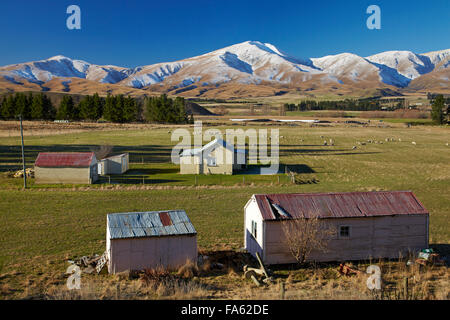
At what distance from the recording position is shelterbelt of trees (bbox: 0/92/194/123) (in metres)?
110

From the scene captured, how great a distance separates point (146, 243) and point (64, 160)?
2244 cm

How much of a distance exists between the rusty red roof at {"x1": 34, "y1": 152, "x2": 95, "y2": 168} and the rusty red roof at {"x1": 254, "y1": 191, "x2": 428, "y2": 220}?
71.1ft

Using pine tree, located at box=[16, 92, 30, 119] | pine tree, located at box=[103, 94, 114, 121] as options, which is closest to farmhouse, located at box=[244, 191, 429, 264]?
pine tree, located at box=[103, 94, 114, 121]

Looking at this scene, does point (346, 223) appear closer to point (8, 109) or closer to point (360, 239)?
point (360, 239)

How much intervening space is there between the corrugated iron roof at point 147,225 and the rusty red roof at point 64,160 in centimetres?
1967

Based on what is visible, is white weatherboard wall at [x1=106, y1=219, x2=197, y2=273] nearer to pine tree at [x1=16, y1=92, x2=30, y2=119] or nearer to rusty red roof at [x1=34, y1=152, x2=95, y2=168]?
rusty red roof at [x1=34, y1=152, x2=95, y2=168]

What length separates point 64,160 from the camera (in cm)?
3619

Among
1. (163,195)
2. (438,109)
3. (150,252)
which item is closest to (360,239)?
(150,252)

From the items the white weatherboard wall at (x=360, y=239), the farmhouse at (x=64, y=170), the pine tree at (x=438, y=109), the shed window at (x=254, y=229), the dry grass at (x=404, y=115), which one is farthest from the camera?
the dry grass at (x=404, y=115)

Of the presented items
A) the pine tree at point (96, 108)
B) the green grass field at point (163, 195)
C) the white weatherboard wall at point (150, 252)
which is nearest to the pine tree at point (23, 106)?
the pine tree at point (96, 108)

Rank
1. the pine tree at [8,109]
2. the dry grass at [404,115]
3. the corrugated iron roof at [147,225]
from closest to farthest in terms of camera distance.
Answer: the corrugated iron roof at [147,225] < the pine tree at [8,109] < the dry grass at [404,115]

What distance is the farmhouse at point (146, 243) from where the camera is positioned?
53.3 ft

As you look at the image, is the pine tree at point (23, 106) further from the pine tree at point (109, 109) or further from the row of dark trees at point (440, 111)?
the row of dark trees at point (440, 111)
